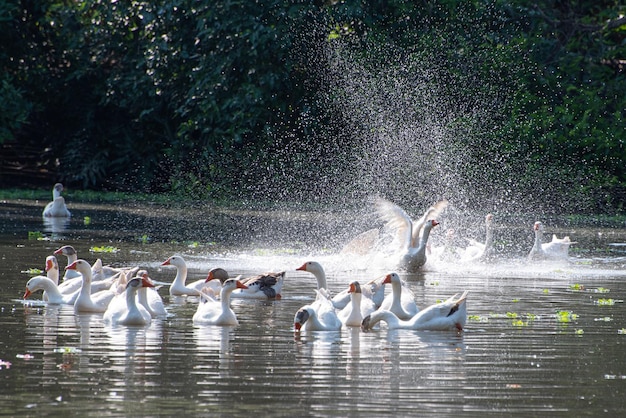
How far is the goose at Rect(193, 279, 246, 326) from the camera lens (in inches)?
508

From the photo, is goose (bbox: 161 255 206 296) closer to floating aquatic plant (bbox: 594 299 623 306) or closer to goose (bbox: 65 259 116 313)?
goose (bbox: 65 259 116 313)

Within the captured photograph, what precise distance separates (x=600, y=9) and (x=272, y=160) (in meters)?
11.9

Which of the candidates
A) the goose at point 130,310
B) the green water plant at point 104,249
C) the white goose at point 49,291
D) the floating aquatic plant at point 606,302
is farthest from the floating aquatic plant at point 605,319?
the green water plant at point 104,249

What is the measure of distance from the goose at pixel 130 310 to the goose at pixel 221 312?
55cm

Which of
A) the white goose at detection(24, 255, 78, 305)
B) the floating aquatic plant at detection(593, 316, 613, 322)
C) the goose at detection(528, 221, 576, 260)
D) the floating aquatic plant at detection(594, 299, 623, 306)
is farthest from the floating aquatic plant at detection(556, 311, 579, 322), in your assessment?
the goose at detection(528, 221, 576, 260)

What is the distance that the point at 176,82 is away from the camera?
41.7 meters

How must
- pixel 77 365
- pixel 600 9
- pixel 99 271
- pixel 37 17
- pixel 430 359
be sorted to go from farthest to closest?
pixel 37 17, pixel 600 9, pixel 99 271, pixel 430 359, pixel 77 365

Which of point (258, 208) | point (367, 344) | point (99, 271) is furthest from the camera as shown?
point (258, 208)

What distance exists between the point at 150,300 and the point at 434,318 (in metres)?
3.19

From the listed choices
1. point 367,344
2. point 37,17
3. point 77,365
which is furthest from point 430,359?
A: point 37,17

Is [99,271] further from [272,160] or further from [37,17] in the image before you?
[37,17]

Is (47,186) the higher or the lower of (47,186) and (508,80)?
the lower

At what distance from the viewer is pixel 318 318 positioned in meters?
12.8

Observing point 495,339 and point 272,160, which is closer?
point 495,339
